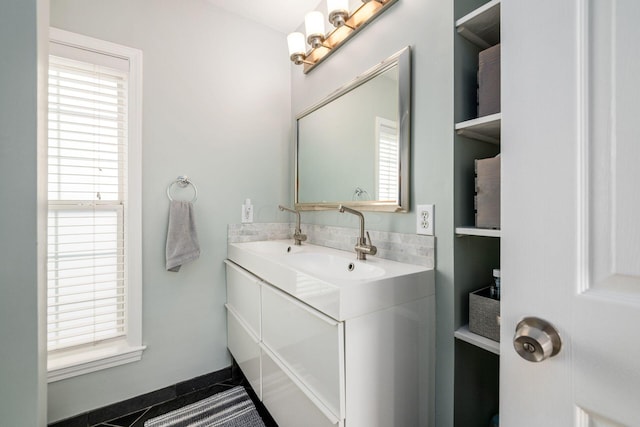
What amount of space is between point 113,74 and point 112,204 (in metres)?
0.72

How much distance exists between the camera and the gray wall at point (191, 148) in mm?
1592

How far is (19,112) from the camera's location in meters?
0.80

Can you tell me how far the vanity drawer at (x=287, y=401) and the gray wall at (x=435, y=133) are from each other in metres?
0.50

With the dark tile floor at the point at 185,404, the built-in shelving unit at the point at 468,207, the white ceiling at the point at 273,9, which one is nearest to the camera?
the built-in shelving unit at the point at 468,207

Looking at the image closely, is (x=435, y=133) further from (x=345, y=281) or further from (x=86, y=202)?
(x=86, y=202)

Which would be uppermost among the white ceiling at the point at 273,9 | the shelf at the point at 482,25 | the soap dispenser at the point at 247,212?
the white ceiling at the point at 273,9

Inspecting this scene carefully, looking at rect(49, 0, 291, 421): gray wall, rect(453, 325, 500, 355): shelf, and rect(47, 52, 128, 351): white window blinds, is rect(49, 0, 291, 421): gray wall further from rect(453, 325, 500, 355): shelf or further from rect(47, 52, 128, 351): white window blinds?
rect(453, 325, 500, 355): shelf

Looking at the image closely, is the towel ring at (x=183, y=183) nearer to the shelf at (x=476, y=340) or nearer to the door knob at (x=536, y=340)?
the shelf at (x=476, y=340)

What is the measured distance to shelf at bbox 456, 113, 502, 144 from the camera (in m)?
0.95

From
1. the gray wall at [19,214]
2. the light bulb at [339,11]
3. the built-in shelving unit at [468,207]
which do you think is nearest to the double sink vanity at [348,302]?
the built-in shelving unit at [468,207]

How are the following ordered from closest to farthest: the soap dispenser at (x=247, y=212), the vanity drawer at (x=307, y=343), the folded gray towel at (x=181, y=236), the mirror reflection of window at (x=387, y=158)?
1. the vanity drawer at (x=307, y=343)
2. the mirror reflection of window at (x=387, y=158)
3. the folded gray towel at (x=181, y=236)
4. the soap dispenser at (x=247, y=212)

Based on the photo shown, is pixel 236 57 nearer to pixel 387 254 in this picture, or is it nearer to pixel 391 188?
pixel 391 188

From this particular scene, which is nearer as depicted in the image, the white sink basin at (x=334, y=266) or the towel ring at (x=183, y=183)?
the white sink basin at (x=334, y=266)

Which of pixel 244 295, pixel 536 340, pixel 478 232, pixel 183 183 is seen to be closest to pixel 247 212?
pixel 183 183
